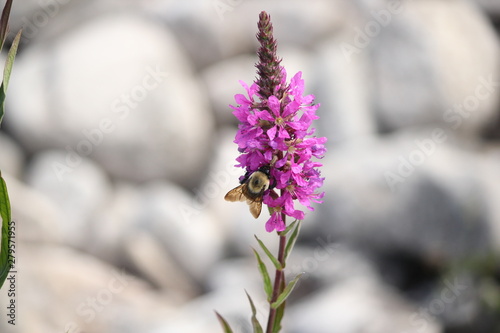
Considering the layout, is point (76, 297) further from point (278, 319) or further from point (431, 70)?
point (431, 70)

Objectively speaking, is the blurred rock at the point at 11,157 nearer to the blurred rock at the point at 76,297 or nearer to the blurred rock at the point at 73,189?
the blurred rock at the point at 73,189

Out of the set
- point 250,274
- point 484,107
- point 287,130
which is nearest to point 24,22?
point 250,274


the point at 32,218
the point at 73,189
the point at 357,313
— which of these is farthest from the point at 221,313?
the point at 73,189

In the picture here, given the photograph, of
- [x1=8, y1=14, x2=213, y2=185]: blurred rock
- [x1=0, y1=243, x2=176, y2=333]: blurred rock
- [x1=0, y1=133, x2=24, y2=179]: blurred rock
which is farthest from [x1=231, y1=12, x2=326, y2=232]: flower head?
[x1=0, y1=133, x2=24, y2=179]: blurred rock

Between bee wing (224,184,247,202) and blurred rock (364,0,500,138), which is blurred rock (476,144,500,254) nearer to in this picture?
blurred rock (364,0,500,138)

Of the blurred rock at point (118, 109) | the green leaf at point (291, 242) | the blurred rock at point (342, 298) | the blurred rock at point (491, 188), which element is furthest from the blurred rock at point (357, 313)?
the green leaf at point (291, 242)
